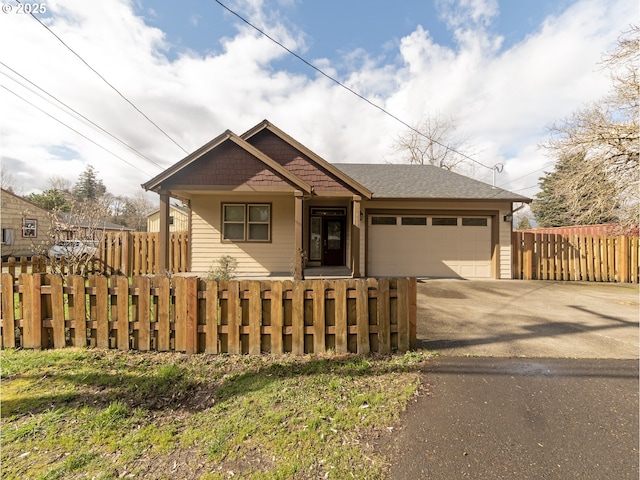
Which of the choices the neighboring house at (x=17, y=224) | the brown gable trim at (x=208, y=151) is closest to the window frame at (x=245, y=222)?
the brown gable trim at (x=208, y=151)

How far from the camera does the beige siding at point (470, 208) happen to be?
10305mm

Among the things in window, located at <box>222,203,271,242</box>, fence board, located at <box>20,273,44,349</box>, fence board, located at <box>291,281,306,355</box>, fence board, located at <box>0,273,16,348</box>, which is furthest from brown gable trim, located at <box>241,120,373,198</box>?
fence board, located at <box>0,273,16,348</box>

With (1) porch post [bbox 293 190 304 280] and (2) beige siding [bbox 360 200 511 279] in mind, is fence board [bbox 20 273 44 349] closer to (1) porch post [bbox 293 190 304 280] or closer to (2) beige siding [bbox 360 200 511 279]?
(1) porch post [bbox 293 190 304 280]

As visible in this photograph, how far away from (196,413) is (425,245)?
31.5ft

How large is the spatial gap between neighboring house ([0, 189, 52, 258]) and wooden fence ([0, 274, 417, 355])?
2080cm

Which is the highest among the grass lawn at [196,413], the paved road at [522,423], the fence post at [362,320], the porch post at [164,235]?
the porch post at [164,235]

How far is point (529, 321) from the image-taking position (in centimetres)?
527

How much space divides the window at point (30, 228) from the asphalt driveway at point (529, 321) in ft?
91.6

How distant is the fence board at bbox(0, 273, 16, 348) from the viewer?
3.67 metres

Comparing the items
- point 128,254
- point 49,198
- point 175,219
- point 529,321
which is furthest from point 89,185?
point 529,321

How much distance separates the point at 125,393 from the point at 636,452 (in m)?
4.44

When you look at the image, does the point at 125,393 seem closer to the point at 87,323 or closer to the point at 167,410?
the point at 167,410

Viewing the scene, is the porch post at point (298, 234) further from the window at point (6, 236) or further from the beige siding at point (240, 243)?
the window at point (6, 236)

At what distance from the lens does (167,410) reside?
2.57m
